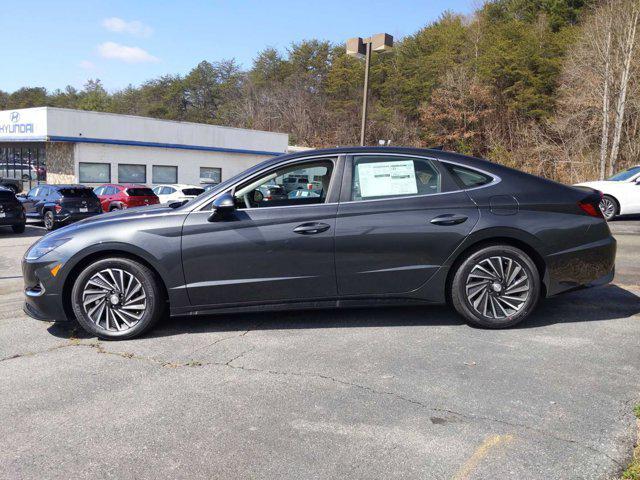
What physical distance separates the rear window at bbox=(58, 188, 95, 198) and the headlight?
540 inches

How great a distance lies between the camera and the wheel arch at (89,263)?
15.8ft

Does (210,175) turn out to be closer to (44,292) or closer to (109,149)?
(109,149)

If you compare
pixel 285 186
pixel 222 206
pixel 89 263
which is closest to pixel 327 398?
pixel 222 206

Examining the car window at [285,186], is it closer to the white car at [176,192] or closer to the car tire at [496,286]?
the car tire at [496,286]

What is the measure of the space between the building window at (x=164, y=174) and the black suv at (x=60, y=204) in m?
13.4

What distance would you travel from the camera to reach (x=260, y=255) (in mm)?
4711

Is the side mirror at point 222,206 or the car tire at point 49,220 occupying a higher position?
the side mirror at point 222,206

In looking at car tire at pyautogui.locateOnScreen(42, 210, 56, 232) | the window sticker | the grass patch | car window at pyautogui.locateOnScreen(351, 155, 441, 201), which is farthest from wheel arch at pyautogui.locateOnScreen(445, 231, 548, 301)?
car tire at pyautogui.locateOnScreen(42, 210, 56, 232)

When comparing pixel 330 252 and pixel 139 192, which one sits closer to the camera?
pixel 330 252

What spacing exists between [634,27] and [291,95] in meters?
37.6

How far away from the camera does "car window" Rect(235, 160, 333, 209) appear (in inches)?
A: 193

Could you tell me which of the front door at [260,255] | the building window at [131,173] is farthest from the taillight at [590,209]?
the building window at [131,173]

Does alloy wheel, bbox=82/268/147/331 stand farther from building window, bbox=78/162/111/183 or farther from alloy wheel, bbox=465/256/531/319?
building window, bbox=78/162/111/183

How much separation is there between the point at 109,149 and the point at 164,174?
374cm
